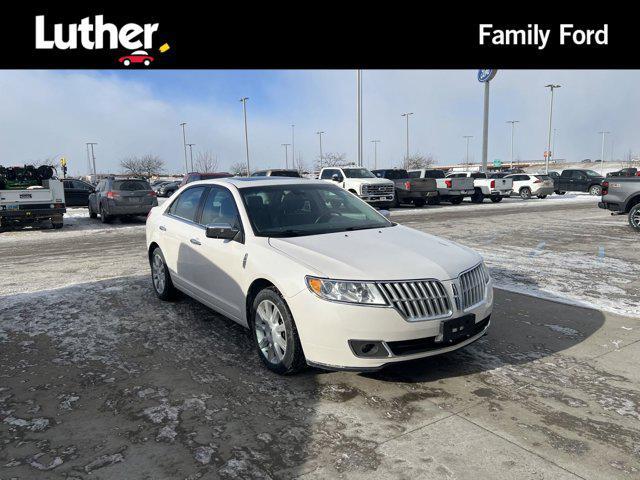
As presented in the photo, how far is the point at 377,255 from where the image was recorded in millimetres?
3750

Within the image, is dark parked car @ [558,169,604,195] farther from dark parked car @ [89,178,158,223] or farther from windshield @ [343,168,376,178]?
dark parked car @ [89,178,158,223]

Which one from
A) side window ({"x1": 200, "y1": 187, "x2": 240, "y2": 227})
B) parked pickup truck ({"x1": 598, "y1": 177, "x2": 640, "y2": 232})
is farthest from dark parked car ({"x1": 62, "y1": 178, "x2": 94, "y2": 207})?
parked pickup truck ({"x1": 598, "y1": 177, "x2": 640, "y2": 232})

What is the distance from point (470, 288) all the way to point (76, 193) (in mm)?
27245

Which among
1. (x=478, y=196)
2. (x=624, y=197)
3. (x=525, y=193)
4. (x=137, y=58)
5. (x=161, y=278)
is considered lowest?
(x=525, y=193)

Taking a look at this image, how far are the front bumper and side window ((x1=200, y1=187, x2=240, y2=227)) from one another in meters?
1.42

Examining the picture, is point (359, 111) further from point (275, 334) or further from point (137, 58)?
point (275, 334)

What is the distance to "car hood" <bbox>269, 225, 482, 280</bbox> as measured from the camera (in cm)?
349

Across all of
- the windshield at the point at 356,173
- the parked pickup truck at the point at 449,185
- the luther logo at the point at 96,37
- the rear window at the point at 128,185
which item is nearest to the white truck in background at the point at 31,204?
the rear window at the point at 128,185

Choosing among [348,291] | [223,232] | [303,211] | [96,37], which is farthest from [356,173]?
[348,291]

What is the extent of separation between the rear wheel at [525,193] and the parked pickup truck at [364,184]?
40.7 ft

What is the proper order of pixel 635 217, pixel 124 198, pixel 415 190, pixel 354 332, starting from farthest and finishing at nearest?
pixel 415 190
pixel 124 198
pixel 635 217
pixel 354 332

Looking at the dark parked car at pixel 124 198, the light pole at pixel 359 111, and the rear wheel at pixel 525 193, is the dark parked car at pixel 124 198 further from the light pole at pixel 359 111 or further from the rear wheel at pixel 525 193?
the rear wheel at pixel 525 193

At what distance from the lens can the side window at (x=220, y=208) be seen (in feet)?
15.3

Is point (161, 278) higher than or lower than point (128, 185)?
lower
